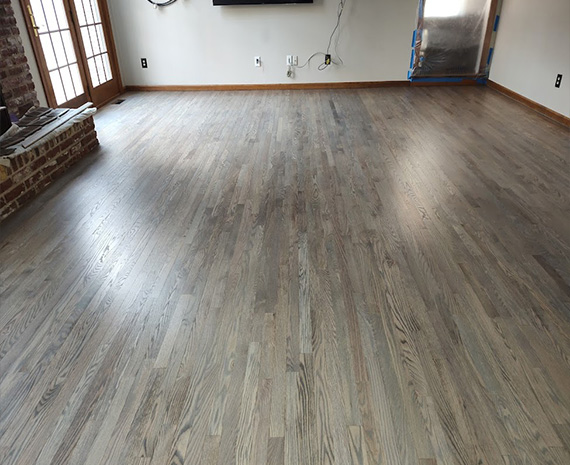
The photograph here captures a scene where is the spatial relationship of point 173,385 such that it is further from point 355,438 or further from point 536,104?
point 536,104

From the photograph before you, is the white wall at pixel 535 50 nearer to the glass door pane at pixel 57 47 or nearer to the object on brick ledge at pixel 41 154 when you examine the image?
the object on brick ledge at pixel 41 154

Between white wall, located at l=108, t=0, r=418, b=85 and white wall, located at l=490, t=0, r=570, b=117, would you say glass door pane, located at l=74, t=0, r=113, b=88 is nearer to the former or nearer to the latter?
white wall, located at l=108, t=0, r=418, b=85

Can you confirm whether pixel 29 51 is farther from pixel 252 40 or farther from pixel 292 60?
pixel 292 60

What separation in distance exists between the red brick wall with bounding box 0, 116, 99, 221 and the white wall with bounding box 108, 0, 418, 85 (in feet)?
7.65

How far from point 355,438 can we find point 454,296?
0.88 m

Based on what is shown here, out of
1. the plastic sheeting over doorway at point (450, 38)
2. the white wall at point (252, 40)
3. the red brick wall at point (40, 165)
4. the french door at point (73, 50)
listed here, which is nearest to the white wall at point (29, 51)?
the french door at point (73, 50)

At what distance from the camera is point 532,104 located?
4715 millimetres

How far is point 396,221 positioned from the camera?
2617 mm

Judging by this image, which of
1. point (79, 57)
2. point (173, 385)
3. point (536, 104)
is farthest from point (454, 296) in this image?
point (79, 57)

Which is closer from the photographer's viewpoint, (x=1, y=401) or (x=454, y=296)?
(x=1, y=401)

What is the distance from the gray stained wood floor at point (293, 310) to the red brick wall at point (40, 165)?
0.11 metres

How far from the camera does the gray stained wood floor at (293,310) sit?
54.6 inches

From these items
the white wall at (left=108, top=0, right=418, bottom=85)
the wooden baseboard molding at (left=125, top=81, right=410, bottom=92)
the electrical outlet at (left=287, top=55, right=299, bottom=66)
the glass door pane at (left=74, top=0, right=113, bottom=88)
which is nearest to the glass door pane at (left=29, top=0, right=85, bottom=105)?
the glass door pane at (left=74, top=0, right=113, bottom=88)

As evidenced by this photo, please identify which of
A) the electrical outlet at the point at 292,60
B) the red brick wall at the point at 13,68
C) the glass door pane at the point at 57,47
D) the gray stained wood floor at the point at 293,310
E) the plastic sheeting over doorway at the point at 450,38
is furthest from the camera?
the electrical outlet at the point at 292,60
